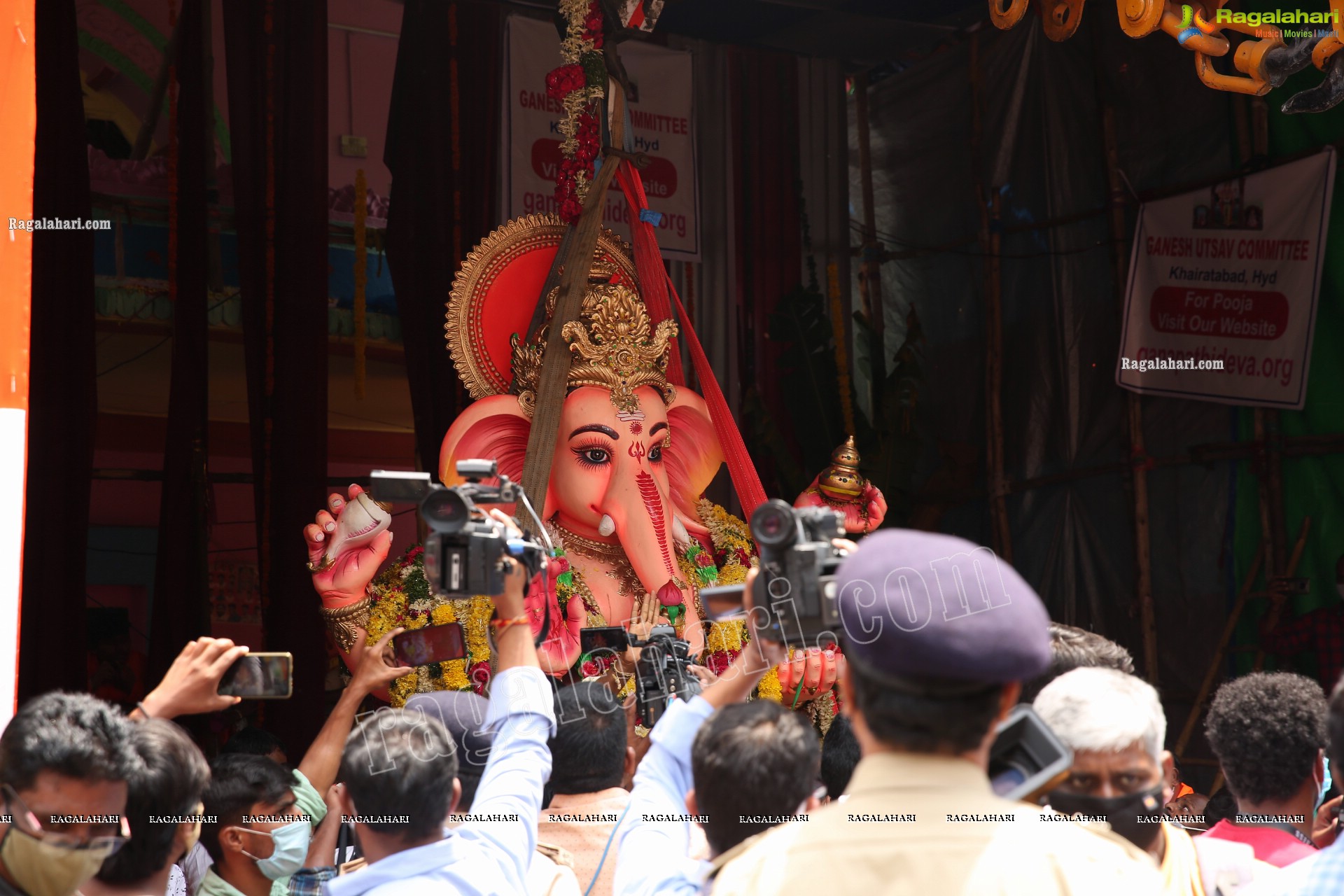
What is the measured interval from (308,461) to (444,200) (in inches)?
68.3

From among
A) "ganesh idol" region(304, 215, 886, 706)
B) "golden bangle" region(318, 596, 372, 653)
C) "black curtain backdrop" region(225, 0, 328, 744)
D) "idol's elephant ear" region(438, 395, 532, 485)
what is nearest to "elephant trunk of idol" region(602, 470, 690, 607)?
"ganesh idol" region(304, 215, 886, 706)

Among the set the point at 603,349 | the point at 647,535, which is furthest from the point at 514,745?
the point at 603,349

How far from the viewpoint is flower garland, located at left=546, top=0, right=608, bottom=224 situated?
223 inches

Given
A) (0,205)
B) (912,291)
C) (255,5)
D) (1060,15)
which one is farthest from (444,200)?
(0,205)

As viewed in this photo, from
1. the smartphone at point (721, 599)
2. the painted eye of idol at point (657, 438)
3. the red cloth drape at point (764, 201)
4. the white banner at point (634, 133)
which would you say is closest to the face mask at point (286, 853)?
the smartphone at point (721, 599)

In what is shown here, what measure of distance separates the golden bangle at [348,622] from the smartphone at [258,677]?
8.50 feet

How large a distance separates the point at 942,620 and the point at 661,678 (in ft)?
6.26

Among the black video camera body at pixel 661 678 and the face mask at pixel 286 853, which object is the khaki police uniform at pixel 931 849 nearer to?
the black video camera body at pixel 661 678

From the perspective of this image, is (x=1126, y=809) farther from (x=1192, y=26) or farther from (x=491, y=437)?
(x=491, y=437)

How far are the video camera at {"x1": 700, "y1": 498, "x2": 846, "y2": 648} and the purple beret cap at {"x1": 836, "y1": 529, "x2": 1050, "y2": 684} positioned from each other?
515mm

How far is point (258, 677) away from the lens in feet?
8.16

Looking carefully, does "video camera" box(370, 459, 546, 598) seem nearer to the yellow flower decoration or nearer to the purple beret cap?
the purple beret cap

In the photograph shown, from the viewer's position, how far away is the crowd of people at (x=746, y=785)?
55.0 inches

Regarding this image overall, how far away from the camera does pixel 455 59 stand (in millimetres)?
7520
